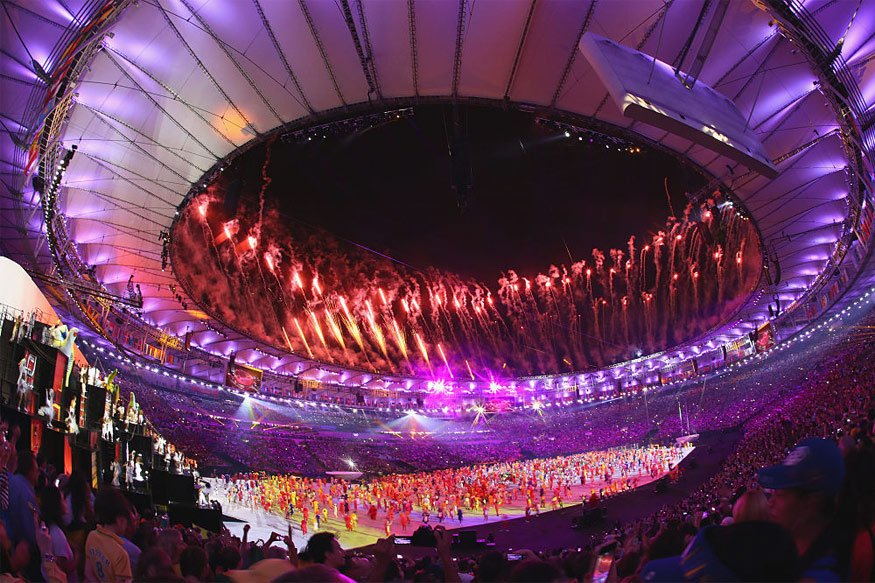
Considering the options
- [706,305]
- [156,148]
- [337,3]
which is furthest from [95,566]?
[706,305]

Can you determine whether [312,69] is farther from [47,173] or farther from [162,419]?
[162,419]

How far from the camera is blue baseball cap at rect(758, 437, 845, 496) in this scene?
7.85ft

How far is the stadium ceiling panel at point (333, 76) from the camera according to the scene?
16.4m

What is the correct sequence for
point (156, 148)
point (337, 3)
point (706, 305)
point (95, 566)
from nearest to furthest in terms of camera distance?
point (95, 566) < point (337, 3) < point (156, 148) < point (706, 305)

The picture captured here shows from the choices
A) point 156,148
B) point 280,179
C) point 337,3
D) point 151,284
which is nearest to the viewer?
point 337,3

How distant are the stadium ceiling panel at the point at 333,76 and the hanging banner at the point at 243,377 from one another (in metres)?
19.6

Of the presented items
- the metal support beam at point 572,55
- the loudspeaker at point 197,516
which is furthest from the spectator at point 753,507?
the loudspeaker at point 197,516

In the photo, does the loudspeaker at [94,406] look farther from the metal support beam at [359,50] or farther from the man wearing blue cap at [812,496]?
the man wearing blue cap at [812,496]

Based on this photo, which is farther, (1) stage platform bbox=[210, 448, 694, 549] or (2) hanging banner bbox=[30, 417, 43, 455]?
(1) stage platform bbox=[210, 448, 694, 549]

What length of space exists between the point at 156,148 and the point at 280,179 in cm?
1359

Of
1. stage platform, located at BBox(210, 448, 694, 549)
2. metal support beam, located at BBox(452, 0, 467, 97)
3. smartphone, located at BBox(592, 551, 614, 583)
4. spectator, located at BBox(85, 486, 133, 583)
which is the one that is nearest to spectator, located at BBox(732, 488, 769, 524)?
smartphone, located at BBox(592, 551, 614, 583)

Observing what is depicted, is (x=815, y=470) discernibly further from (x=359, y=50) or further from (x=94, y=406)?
(x=94, y=406)

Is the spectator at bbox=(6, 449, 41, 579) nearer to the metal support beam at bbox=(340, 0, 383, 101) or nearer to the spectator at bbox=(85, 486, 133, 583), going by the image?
the spectator at bbox=(85, 486, 133, 583)

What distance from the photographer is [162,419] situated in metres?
42.8
